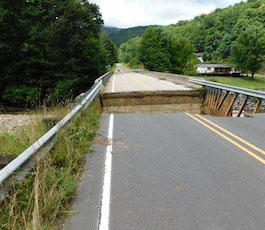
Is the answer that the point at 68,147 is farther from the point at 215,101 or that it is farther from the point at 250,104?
the point at 250,104

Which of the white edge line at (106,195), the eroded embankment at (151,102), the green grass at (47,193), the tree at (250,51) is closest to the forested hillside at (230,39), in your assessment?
the tree at (250,51)

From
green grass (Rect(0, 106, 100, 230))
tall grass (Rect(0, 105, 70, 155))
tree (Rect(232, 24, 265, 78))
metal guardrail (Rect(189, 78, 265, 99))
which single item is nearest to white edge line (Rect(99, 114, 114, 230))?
green grass (Rect(0, 106, 100, 230))

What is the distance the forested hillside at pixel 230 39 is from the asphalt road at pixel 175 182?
6895 centimetres

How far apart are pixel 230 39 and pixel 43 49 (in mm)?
118713

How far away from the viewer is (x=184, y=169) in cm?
439

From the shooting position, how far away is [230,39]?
12325cm

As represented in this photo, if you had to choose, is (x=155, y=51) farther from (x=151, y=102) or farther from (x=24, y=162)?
(x=24, y=162)

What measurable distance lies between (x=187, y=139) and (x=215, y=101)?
7.61m

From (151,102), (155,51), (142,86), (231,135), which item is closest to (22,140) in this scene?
(231,135)

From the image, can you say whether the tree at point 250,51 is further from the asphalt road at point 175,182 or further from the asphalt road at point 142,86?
the asphalt road at point 175,182

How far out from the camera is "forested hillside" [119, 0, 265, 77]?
7919 cm

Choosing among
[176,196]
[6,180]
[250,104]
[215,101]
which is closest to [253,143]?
[176,196]

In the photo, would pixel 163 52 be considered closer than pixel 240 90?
No

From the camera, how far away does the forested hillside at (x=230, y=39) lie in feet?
260
